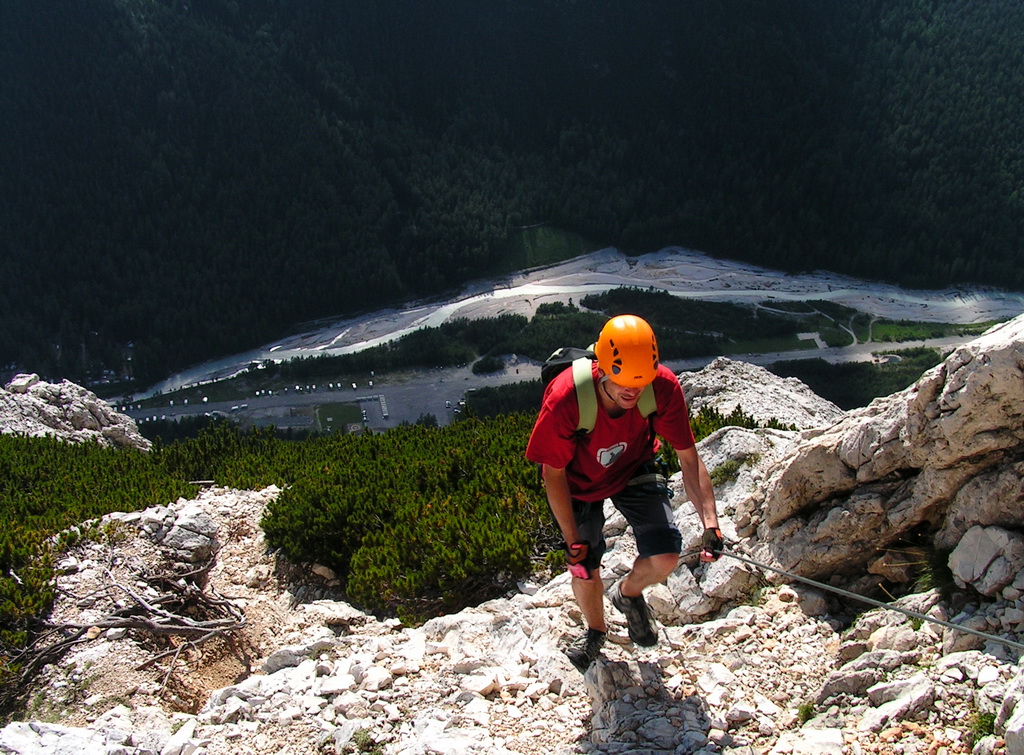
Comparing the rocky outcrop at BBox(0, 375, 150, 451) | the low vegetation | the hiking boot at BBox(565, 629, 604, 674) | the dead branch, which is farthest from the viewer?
the rocky outcrop at BBox(0, 375, 150, 451)

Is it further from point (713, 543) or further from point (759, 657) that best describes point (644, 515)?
point (759, 657)

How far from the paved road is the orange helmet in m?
69.8

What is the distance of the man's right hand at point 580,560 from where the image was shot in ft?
22.4

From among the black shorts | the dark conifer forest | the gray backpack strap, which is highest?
the dark conifer forest

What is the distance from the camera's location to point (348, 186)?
11519cm

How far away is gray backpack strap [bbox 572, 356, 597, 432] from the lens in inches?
251

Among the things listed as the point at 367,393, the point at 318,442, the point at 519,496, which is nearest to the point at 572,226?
the point at 367,393

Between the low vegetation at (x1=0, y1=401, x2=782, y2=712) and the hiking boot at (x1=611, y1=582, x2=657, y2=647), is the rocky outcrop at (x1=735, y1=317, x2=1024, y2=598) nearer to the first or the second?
the hiking boot at (x1=611, y1=582, x2=657, y2=647)

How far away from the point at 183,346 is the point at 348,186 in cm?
3362

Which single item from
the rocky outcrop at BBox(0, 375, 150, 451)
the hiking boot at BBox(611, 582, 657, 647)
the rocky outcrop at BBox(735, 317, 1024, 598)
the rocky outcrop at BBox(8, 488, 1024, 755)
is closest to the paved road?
the rocky outcrop at BBox(0, 375, 150, 451)

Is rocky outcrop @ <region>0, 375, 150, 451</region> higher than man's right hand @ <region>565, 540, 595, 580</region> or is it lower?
higher

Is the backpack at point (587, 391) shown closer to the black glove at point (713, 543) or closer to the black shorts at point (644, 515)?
the black shorts at point (644, 515)

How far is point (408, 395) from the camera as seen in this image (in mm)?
80562

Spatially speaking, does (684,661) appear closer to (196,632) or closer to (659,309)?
(196,632)
